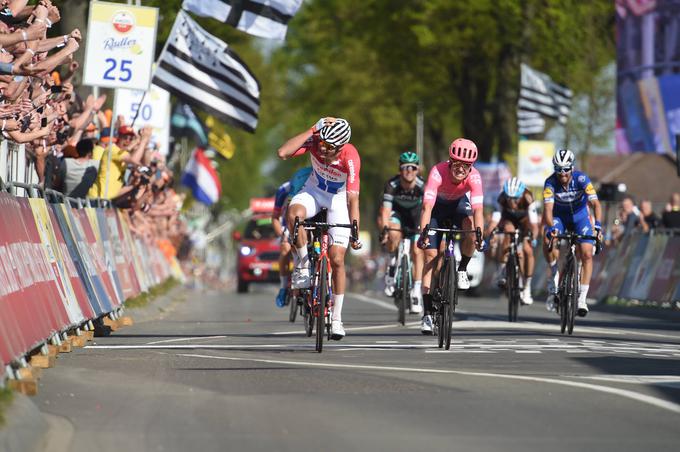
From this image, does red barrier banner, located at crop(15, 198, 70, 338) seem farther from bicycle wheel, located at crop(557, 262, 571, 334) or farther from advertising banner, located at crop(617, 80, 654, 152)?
advertising banner, located at crop(617, 80, 654, 152)

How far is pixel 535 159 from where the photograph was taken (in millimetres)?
44812

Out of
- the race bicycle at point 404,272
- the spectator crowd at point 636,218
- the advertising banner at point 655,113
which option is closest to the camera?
the race bicycle at point 404,272

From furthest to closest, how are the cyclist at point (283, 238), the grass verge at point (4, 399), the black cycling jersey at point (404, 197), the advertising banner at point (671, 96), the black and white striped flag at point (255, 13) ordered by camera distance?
the advertising banner at point (671, 96), the black and white striped flag at point (255, 13), the black cycling jersey at point (404, 197), the cyclist at point (283, 238), the grass verge at point (4, 399)

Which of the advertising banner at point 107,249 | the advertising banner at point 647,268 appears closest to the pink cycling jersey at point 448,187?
the advertising banner at point 107,249

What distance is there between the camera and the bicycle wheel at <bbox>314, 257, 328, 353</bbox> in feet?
46.8

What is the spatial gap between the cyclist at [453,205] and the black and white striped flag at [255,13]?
9.93 meters

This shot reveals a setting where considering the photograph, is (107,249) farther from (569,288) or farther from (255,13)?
(255,13)

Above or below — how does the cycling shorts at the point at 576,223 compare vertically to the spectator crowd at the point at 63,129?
below

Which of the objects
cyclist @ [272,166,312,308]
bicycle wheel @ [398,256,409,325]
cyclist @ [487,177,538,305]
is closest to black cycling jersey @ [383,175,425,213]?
bicycle wheel @ [398,256,409,325]

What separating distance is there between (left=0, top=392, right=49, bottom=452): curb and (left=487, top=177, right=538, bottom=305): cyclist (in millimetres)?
13135

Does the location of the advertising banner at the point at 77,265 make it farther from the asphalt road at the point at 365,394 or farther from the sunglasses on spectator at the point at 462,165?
the sunglasses on spectator at the point at 462,165

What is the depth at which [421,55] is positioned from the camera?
182 feet

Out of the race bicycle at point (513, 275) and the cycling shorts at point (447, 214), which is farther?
the race bicycle at point (513, 275)

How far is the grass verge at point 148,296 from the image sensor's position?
21.8m
